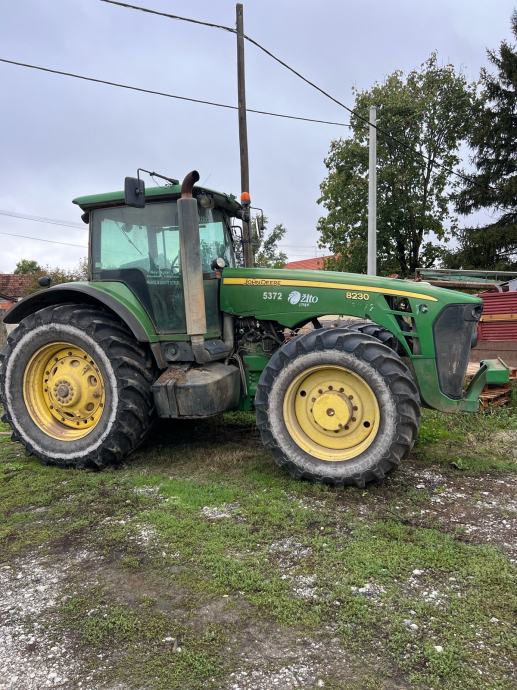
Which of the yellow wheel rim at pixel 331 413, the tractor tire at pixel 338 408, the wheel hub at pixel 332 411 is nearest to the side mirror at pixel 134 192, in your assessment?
the tractor tire at pixel 338 408

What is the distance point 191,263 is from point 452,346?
2.21 metres

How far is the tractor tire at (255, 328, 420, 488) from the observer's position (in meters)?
3.79

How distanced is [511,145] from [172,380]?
20.9 m

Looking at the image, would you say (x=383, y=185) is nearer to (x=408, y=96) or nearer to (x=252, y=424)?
(x=408, y=96)

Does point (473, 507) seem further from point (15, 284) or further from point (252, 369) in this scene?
point (15, 284)

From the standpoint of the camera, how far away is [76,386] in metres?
4.69

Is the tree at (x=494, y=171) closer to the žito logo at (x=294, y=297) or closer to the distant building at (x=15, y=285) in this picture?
the žito logo at (x=294, y=297)

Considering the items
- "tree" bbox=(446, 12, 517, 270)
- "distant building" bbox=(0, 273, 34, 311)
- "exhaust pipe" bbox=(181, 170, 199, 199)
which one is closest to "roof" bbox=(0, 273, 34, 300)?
"distant building" bbox=(0, 273, 34, 311)

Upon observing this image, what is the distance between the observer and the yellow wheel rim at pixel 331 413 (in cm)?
397

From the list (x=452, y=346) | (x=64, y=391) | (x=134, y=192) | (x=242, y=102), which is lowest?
(x=64, y=391)

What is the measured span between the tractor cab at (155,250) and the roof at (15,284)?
978 inches

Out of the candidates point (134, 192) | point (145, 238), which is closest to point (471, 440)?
point (145, 238)

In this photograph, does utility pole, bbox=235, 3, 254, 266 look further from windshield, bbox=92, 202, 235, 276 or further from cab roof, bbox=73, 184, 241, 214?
windshield, bbox=92, 202, 235, 276

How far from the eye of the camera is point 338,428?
4020 millimetres
